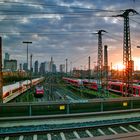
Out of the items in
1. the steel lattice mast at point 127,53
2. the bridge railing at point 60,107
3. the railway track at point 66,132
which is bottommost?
the railway track at point 66,132

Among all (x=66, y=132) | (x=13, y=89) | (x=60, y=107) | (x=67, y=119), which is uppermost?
(x=60, y=107)

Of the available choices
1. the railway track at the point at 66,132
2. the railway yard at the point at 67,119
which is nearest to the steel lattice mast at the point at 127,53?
the railway yard at the point at 67,119

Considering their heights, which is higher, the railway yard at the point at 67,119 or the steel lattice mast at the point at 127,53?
the steel lattice mast at the point at 127,53

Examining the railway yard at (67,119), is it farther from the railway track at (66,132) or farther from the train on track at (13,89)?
the train on track at (13,89)

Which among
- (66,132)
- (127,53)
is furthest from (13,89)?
(66,132)

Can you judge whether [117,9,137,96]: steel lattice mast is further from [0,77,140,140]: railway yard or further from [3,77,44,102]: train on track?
[3,77,44,102]: train on track

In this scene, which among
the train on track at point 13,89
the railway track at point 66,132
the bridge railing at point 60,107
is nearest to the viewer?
the railway track at point 66,132

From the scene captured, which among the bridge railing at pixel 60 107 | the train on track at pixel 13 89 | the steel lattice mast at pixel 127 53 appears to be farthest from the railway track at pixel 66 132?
the train on track at pixel 13 89

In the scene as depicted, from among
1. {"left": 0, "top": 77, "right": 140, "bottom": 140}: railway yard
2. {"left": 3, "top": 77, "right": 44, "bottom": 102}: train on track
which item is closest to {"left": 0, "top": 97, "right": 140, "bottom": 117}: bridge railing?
{"left": 0, "top": 77, "right": 140, "bottom": 140}: railway yard

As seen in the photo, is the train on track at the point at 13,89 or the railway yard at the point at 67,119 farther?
the train on track at the point at 13,89

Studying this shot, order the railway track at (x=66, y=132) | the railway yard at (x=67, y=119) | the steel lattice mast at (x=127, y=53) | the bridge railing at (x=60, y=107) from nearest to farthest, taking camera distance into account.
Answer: the railway track at (x=66, y=132) < the railway yard at (x=67, y=119) < the bridge railing at (x=60, y=107) < the steel lattice mast at (x=127, y=53)

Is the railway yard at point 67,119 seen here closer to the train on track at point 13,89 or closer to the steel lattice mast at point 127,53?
the steel lattice mast at point 127,53

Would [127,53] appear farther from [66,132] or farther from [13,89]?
[13,89]

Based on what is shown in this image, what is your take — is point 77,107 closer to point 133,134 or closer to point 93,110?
point 93,110
